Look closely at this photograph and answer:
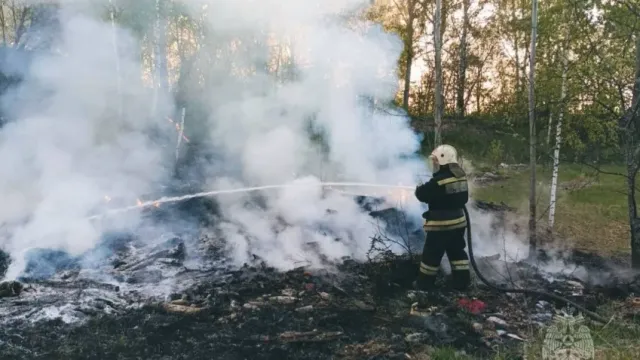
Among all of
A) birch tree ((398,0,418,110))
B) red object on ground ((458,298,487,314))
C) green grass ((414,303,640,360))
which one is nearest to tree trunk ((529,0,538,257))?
red object on ground ((458,298,487,314))

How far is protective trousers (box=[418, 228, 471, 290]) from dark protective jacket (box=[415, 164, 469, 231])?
109 millimetres

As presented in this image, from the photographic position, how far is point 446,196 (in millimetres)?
6215

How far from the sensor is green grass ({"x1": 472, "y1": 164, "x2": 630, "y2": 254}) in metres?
10.5

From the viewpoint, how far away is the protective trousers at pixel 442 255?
6297mm

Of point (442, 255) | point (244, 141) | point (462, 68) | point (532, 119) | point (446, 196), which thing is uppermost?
point (462, 68)

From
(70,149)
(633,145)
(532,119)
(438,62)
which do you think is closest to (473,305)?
(633,145)

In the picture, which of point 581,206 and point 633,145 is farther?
point 581,206

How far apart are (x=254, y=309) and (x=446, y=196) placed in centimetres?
278

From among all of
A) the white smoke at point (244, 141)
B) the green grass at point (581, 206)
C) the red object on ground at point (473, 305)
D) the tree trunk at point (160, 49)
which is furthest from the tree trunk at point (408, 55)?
the red object on ground at point (473, 305)

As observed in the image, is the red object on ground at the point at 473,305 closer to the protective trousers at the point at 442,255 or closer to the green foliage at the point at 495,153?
the protective trousers at the point at 442,255

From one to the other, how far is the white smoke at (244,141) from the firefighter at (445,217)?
71.7 inches

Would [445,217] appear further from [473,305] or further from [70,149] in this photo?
[70,149]

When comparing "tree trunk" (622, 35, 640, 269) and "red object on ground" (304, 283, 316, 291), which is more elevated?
"tree trunk" (622, 35, 640, 269)

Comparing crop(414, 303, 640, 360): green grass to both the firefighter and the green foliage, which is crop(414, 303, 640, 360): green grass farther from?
the green foliage
